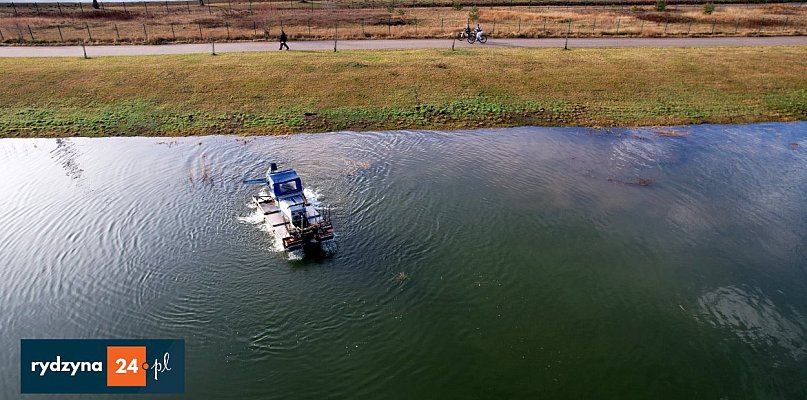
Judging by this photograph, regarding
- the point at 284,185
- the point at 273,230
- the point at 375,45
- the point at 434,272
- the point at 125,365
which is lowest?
the point at 125,365

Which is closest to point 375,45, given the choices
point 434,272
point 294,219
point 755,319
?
point 294,219

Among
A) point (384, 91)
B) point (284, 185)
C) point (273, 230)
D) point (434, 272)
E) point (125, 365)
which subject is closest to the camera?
point (125, 365)

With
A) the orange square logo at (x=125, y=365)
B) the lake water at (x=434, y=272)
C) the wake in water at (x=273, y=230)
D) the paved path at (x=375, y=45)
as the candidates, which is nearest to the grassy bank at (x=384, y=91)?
the paved path at (x=375, y=45)

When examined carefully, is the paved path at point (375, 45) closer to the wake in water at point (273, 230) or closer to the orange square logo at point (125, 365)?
the wake in water at point (273, 230)

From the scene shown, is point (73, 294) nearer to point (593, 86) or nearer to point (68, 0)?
point (593, 86)

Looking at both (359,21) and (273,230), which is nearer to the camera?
(273,230)

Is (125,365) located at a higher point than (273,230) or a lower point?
lower

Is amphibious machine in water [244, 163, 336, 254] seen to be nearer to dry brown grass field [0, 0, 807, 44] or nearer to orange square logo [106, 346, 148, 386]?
orange square logo [106, 346, 148, 386]

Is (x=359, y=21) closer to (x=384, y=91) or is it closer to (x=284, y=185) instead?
(x=384, y=91)

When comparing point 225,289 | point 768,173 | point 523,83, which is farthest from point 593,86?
point 225,289
